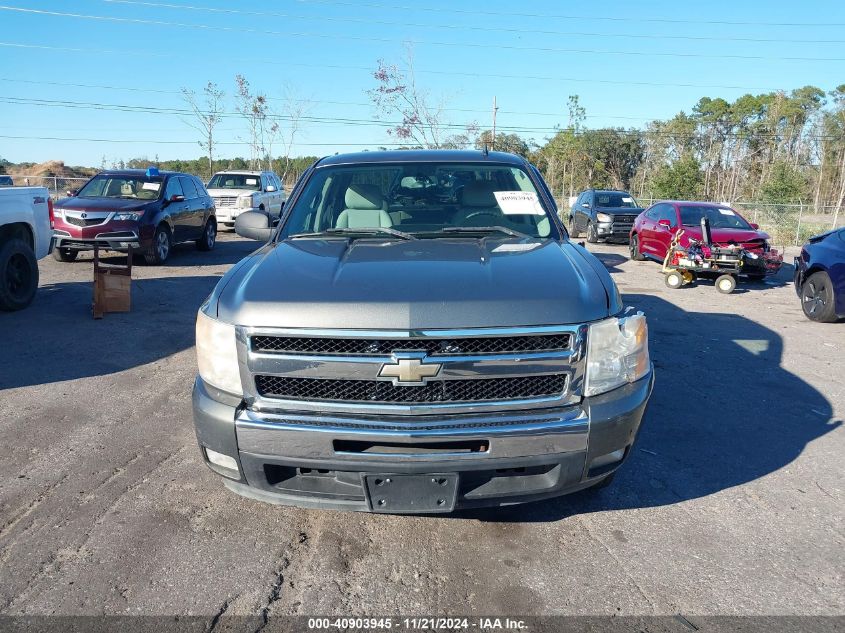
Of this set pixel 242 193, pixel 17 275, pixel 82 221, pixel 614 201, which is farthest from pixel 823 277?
pixel 242 193

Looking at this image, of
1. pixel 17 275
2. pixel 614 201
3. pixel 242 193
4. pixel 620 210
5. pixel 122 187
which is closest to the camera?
pixel 17 275

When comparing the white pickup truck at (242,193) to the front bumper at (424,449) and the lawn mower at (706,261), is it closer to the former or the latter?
the lawn mower at (706,261)

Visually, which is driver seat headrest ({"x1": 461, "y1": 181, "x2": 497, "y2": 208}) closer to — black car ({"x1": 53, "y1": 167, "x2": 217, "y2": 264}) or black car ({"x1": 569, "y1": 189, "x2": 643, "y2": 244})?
black car ({"x1": 53, "y1": 167, "x2": 217, "y2": 264})

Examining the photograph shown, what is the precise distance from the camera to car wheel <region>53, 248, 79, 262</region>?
1295cm

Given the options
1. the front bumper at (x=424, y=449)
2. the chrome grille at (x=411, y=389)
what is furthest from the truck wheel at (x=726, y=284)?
the chrome grille at (x=411, y=389)

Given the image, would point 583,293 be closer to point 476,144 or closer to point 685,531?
point 685,531

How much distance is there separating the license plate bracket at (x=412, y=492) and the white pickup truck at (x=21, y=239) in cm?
749

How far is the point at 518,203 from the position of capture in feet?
14.3

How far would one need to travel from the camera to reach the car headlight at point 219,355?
115 inches

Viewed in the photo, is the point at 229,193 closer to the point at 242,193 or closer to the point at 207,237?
the point at 242,193

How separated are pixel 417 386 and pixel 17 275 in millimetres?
7914

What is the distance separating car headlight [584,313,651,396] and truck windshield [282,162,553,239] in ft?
4.04

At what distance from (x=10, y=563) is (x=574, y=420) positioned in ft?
8.70

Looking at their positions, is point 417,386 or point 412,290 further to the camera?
point 412,290
